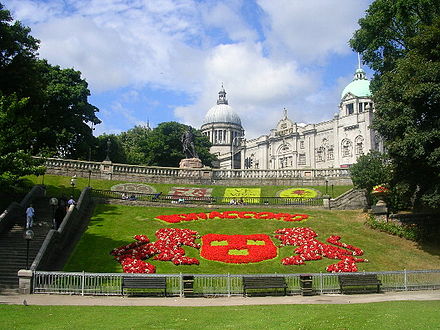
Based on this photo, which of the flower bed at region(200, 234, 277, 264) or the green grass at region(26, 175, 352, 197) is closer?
the flower bed at region(200, 234, 277, 264)

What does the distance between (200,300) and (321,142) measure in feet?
281

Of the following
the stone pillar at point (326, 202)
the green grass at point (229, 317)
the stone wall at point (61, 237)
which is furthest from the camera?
the stone pillar at point (326, 202)

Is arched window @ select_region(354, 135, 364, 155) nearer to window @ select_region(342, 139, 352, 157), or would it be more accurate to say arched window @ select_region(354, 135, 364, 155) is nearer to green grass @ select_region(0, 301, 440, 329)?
window @ select_region(342, 139, 352, 157)

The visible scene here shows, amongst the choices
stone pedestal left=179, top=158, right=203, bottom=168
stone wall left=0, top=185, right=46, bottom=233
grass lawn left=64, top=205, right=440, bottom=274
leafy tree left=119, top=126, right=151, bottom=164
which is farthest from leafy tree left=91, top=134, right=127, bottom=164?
stone wall left=0, top=185, right=46, bottom=233

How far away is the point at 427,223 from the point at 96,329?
26.7m

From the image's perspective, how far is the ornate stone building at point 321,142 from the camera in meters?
88.9

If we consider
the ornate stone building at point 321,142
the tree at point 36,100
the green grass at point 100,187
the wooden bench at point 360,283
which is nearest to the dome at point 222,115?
the ornate stone building at point 321,142

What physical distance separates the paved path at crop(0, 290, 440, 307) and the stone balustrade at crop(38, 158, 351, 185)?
2883 centimetres

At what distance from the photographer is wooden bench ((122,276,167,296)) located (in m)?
18.5

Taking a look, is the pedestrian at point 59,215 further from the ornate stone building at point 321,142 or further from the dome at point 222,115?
the dome at point 222,115

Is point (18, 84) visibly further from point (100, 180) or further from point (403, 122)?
point (403, 122)

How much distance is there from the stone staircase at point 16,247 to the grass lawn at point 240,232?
2.28 metres

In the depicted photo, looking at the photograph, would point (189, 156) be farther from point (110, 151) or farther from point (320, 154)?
point (320, 154)

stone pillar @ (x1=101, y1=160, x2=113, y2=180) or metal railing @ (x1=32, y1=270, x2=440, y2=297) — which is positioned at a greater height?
stone pillar @ (x1=101, y1=160, x2=113, y2=180)
